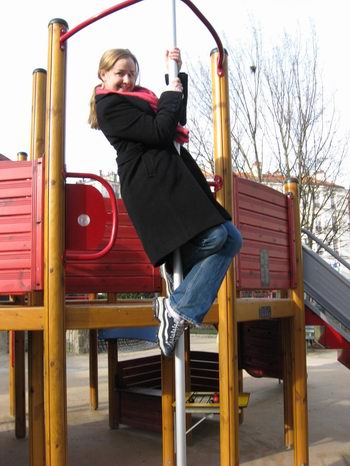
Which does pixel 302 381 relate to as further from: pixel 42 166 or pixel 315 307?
pixel 42 166

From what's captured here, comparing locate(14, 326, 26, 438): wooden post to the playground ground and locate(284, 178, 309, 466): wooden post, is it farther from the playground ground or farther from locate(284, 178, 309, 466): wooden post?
locate(284, 178, 309, 466): wooden post

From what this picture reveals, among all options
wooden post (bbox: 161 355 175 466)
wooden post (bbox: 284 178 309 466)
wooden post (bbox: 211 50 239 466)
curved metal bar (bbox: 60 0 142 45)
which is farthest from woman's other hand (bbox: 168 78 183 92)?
wooden post (bbox: 284 178 309 466)

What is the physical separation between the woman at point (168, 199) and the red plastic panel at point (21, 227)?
0.94m

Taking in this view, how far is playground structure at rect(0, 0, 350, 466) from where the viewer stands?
8.96ft

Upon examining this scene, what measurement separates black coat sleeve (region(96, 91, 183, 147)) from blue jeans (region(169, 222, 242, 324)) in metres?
0.42

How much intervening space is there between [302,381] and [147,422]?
1896 millimetres

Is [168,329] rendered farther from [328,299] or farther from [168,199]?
[328,299]

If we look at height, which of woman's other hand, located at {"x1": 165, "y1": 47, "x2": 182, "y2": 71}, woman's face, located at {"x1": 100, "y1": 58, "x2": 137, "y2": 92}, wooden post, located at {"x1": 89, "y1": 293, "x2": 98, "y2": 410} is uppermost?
woman's other hand, located at {"x1": 165, "y1": 47, "x2": 182, "y2": 71}

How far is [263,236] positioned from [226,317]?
43.7 inches

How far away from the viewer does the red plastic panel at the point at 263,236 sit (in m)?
3.79

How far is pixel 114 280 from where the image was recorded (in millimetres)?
3918

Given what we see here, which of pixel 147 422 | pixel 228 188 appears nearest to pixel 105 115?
pixel 228 188

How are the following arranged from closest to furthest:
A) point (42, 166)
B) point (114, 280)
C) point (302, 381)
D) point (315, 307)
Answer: point (42, 166) < point (114, 280) < point (302, 381) < point (315, 307)

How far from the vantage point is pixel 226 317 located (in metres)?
3.19
